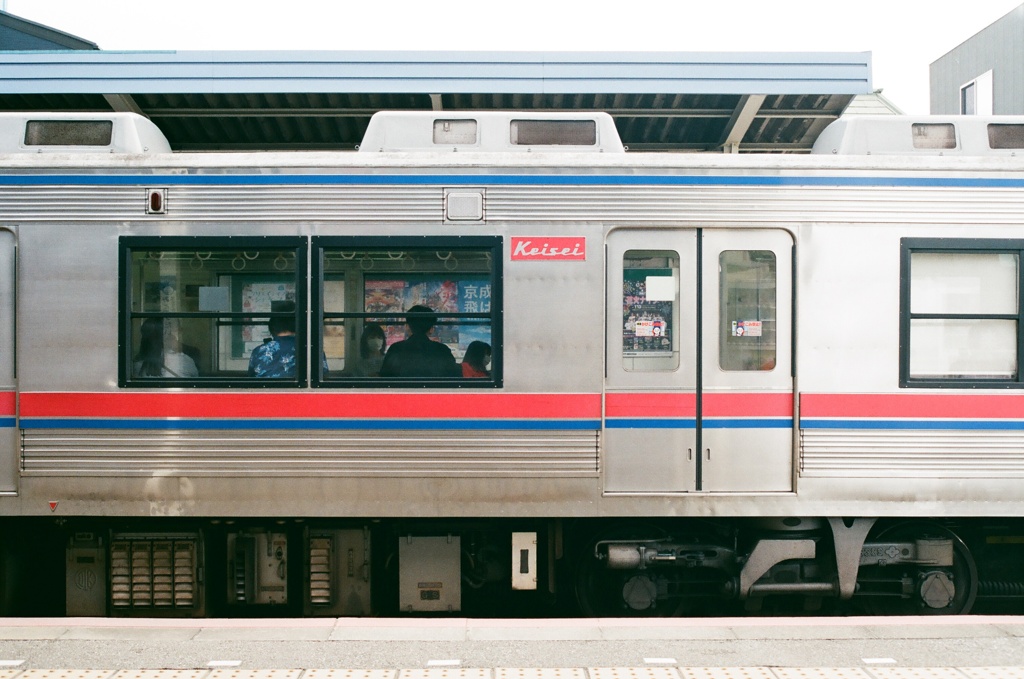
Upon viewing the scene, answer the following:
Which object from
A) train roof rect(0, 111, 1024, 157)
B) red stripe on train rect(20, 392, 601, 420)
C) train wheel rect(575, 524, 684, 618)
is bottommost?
train wheel rect(575, 524, 684, 618)

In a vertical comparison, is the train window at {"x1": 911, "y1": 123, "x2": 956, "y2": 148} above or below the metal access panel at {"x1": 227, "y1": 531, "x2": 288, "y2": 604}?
above

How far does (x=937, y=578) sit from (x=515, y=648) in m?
3.02

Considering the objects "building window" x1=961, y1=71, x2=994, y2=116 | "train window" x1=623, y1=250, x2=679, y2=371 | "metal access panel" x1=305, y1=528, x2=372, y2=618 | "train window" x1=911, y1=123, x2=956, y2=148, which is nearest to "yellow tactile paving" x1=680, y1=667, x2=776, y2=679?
"train window" x1=623, y1=250, x2=679, y2=371

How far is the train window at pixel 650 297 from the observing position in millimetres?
5438

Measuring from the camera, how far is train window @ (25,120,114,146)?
5.60 m

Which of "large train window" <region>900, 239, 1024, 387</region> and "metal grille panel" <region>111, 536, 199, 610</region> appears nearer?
"large train window" <region>900, 239, 1024, 387</region>

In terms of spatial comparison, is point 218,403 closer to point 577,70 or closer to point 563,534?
point 563,534

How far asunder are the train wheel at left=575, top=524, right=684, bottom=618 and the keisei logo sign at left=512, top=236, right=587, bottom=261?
72.8 inches

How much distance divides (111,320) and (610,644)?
3.54 m

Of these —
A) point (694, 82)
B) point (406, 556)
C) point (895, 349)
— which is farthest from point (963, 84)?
point (406, 556)

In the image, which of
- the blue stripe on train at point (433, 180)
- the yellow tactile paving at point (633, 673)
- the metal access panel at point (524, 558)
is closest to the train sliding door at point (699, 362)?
the blue stripe on train at point (433, 180)

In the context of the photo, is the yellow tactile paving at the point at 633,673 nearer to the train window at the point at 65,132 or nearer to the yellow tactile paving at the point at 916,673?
the yellow tactile paving at the point at 916,673

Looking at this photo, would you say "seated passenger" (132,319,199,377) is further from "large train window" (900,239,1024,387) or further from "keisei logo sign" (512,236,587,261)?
"large train window" (900,239,1024,387)

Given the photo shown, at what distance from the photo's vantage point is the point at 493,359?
5.38 m
